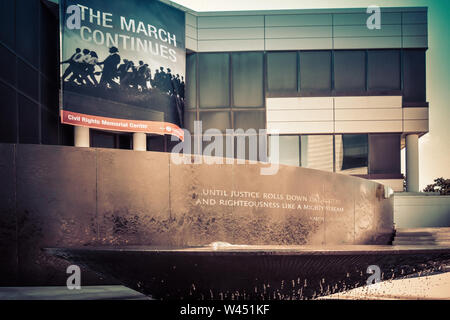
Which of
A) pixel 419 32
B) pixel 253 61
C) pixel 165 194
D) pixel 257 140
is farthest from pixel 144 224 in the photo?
pixel 419 32

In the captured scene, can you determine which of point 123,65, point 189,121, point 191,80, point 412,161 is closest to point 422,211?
point 412,161

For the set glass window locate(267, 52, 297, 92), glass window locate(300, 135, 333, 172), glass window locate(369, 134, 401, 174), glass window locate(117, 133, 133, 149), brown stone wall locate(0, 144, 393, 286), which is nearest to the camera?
brown stone wall locate(0, 144, 393, 286)

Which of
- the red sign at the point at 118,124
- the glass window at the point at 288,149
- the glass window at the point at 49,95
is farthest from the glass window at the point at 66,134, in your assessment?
→ the glass window at the point at 288,149

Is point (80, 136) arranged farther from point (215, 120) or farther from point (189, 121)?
point (215, 120)

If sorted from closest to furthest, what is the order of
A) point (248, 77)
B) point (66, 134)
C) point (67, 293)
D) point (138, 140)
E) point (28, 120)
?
1. point (67, 293)
2. point (28, 120)
3. point (66, 134)
4. point (138, 140)
5. point (248, 77)

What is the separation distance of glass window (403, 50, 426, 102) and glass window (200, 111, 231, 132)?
8.54 metres

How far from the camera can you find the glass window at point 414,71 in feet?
59.8

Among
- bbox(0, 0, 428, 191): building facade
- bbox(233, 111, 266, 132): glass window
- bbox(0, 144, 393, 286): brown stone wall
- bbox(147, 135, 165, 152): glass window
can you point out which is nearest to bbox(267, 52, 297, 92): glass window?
bbox(0, 0, 428, 191): building facade

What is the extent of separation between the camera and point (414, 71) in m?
18.3

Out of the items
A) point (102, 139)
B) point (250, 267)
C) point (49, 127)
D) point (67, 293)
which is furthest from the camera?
point (102, 139)

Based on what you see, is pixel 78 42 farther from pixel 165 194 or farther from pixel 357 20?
pixel 357 20

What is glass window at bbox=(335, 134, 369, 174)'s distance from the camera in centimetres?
1808

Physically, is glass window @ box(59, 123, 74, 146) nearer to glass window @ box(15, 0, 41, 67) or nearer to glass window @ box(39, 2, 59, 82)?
glass window @ box(39, 2, 59, 82)

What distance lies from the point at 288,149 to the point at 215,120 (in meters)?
3.69
